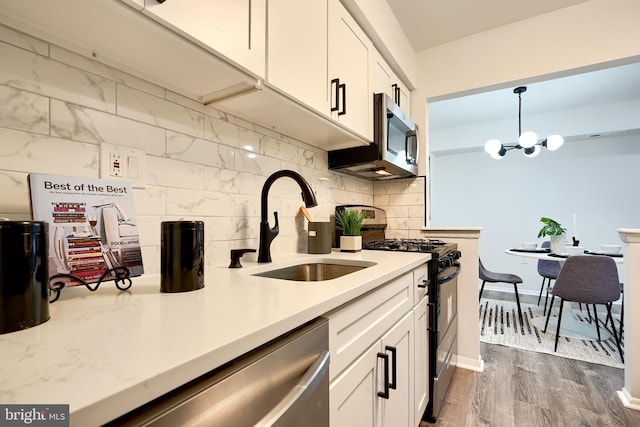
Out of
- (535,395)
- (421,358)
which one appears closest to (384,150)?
(421,358)

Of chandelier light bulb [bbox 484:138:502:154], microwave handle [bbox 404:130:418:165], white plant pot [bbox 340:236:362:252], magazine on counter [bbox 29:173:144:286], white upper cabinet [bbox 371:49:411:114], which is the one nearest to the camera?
magazine on counter [bbox 29:173:144:286]

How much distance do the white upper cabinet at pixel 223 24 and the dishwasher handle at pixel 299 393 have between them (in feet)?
2.80

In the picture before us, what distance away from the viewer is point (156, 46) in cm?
79

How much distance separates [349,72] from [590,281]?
9.24 feet

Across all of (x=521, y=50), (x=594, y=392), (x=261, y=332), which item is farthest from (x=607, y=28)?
(x=261, y=332)

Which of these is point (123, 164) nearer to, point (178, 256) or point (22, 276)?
point (178, 256)

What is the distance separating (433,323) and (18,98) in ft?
6.04

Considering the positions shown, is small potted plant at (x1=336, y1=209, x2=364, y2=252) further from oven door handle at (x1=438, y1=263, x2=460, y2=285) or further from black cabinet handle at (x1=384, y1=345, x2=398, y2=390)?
black cabinet handle at (x1=384, y1=345, x2=398, y2=390)

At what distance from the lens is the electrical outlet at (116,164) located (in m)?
0.88

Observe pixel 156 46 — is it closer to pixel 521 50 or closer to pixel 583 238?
pixel 521 50

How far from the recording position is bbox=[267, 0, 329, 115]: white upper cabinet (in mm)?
1022

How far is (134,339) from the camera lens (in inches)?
17.2

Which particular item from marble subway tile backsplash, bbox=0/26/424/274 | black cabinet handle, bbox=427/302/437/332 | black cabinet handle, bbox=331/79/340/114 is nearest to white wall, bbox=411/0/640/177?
black cabinet handle, bbox=427/302/437/332

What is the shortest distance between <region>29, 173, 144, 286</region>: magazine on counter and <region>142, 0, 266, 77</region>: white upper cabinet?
0.45 metres
